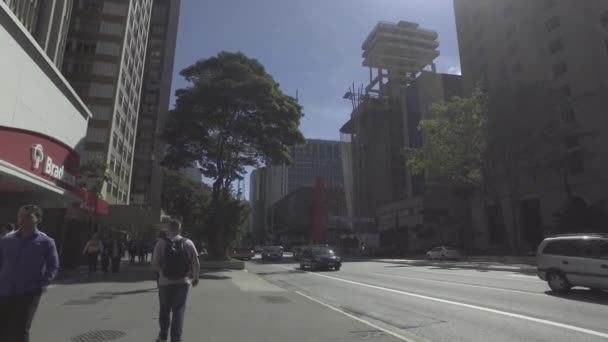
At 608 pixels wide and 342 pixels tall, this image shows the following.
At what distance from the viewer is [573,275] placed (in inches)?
496

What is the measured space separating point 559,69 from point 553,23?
581cm

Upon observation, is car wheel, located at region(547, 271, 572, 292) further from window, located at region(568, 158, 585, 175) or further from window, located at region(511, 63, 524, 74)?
window, located at region(511, 63, 524, 74)

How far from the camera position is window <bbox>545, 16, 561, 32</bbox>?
49.9m

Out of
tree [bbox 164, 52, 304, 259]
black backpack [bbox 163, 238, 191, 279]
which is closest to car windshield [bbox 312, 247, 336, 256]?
tree [bbox 164, 52, 304, 259]

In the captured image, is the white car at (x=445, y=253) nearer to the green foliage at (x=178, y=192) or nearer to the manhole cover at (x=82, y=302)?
the green foliage at (x=178, y=192)

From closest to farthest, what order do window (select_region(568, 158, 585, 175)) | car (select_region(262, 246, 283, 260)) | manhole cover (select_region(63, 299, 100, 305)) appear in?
manhole cover (select_region(63, 299, 100, 305)) < window (select_region(568, 158, 585, 175)) < car (select_region(262, 246, 283, 260))

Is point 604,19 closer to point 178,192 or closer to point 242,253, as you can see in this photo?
point 242,253

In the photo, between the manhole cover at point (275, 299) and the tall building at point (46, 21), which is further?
the tall building at point (46, 21)

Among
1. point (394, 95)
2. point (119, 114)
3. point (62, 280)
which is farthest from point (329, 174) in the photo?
point (62, 280)

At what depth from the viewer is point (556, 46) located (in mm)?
49938

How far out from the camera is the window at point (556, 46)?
49.3 metres

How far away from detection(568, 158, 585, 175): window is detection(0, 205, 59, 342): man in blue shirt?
52516 mm

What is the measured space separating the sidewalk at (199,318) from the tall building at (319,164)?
412ft

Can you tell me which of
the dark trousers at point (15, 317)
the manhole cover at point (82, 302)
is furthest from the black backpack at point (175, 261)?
the manhole cover at point (82, 302)
